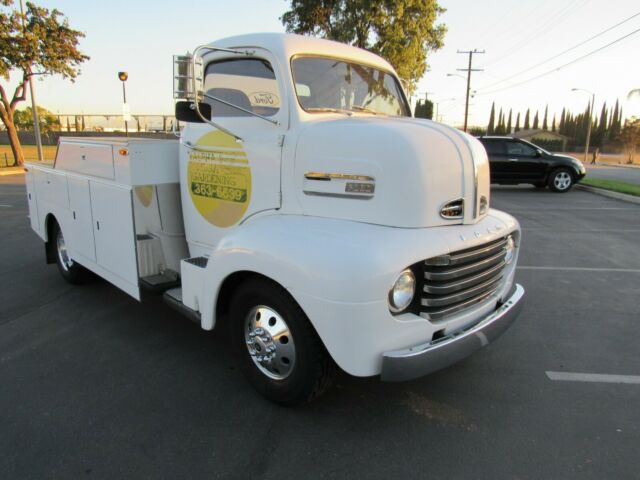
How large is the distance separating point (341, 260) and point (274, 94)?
144 cm

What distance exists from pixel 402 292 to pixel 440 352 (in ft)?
1.28

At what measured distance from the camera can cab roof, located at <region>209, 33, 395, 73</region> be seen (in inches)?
129

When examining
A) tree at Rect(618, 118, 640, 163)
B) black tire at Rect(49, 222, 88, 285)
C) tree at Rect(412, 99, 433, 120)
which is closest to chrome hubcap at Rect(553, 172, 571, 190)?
tree at Rect(412, 99, 433, 120)

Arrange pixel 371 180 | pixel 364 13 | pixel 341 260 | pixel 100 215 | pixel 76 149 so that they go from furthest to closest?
pixel 364 13 < pixel 76 149 < pixel 100 215 < pixel 371 180 < pixel 341 260

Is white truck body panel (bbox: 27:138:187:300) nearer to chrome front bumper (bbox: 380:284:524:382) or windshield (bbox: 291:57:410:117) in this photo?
windshield (bbox: 291:57:410:117)

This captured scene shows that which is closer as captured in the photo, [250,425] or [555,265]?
[250,425]

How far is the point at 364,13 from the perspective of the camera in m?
18.9

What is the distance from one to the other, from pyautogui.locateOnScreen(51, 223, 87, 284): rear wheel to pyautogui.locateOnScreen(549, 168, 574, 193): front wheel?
14.9 m

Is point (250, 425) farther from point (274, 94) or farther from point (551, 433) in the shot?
point (274, 94)

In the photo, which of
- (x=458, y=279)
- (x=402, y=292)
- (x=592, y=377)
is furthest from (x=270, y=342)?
(x=592, y=377)

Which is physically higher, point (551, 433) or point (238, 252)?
point (238, 252)

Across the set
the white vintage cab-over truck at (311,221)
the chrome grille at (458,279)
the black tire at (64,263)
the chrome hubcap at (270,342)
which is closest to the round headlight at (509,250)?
the white vintage cab-over truck at (311,221)

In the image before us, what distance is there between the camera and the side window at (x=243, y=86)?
10.8 feet

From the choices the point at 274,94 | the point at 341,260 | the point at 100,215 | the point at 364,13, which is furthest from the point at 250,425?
the point at 364,13
